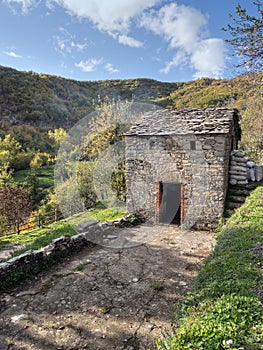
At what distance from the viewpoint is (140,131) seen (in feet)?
31.7

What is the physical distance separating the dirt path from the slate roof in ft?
14.4

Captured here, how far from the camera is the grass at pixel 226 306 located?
2.06 meters

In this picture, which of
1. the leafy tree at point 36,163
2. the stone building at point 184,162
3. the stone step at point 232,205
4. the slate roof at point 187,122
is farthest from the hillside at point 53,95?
the stone step at point 232,205

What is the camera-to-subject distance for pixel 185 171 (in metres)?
8.78

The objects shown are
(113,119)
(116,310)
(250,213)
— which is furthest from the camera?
(113,119)

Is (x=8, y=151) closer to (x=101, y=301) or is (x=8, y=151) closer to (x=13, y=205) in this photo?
(x=13, y=205)

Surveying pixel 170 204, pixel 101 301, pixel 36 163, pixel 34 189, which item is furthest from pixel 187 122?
pixel 36 163

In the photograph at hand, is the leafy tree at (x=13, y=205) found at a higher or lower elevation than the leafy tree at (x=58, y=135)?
lower

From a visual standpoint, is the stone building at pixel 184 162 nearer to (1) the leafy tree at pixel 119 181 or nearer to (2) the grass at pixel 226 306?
(1) the leafy tree at pixel 119 181

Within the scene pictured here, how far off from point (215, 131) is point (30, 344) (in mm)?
7830

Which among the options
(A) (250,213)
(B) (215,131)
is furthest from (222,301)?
(B) (215,131)

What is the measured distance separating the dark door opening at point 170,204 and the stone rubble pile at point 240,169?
113 inches

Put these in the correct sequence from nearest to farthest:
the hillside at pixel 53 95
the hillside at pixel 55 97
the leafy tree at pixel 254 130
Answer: the leafy tree at pixel 254 130 < the hillside at pixel 55 97 < the hillside at pixel 53 95

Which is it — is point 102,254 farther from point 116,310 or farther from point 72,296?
point 116,310
